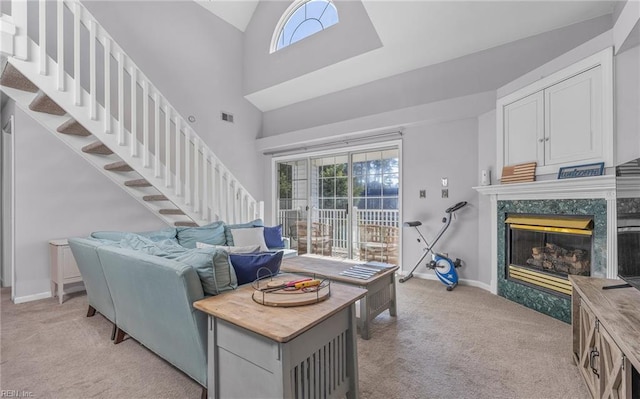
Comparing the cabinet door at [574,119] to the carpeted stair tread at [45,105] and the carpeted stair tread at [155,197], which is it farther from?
the carpeted stair tread at [45,105]

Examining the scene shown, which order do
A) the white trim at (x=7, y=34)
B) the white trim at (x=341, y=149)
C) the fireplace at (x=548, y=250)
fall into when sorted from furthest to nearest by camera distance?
the white trim at (x=341, y=149)
the fireplace at (x=548, y=250)
the white trim at (x=7, y=34)

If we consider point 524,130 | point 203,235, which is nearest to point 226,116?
point 203,235

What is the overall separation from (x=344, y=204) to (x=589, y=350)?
384cm

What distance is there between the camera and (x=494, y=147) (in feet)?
11.9

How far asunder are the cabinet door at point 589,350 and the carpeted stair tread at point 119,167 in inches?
167

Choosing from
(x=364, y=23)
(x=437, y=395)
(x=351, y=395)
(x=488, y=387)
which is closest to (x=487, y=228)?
(x=488, y=387)

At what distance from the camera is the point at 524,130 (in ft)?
10.6

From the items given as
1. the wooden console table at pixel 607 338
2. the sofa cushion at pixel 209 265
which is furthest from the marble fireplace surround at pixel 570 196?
the sofa cushion at pixel 209 265

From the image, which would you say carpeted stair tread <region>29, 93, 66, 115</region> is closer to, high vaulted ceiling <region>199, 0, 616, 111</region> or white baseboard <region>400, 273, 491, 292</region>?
high vaulted ceiling <region>199, 0, 616, 111</region>

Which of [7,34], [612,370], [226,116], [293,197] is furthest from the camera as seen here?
[293,197]

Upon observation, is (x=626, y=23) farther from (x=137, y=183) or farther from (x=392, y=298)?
(x=137, y=183)

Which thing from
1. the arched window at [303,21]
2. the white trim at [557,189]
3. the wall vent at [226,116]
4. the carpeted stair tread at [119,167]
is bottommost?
the white trim at [557,189]

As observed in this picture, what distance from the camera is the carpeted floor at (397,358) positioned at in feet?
5.89

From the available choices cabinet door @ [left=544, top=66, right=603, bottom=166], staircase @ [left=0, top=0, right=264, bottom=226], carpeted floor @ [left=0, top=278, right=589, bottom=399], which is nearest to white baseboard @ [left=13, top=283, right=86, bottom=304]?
carpeted floor @ [left=0, top=278, right=589, bottom=399]
